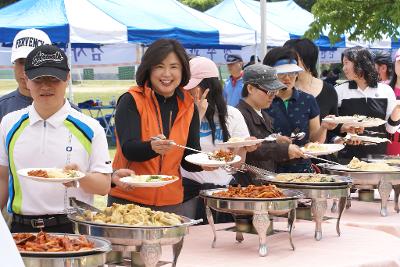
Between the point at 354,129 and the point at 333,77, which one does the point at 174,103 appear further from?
the point at 333,77

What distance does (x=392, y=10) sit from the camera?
30.8ft

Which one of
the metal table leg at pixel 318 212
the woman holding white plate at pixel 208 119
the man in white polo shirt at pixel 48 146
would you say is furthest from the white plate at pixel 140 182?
the metal table leg at pixel 318 212

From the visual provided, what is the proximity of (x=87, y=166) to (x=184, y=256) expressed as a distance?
0.60 metres

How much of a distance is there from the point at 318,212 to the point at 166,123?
2.39ft

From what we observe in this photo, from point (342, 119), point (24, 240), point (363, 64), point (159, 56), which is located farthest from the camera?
point (363, 64)

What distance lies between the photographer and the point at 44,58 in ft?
7.93

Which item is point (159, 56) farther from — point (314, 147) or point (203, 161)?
point (314, 147)

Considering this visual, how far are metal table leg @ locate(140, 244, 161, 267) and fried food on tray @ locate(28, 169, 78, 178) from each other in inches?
11.1

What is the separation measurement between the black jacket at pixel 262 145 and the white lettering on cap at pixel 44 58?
54.1 inches

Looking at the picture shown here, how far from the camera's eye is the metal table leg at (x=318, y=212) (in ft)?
10.8

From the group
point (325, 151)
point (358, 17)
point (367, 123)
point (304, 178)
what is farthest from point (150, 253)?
point (358, 17)

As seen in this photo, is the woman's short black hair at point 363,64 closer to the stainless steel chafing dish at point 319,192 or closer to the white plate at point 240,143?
the stainless steel chafing dish at point 319,192

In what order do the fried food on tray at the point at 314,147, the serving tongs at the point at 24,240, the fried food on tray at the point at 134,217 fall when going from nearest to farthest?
the serving tongs at the point at 24,240 → the fried food on tray at the point at 134,217 → the fried food on tray at the point at 314,147

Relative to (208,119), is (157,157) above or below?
below
